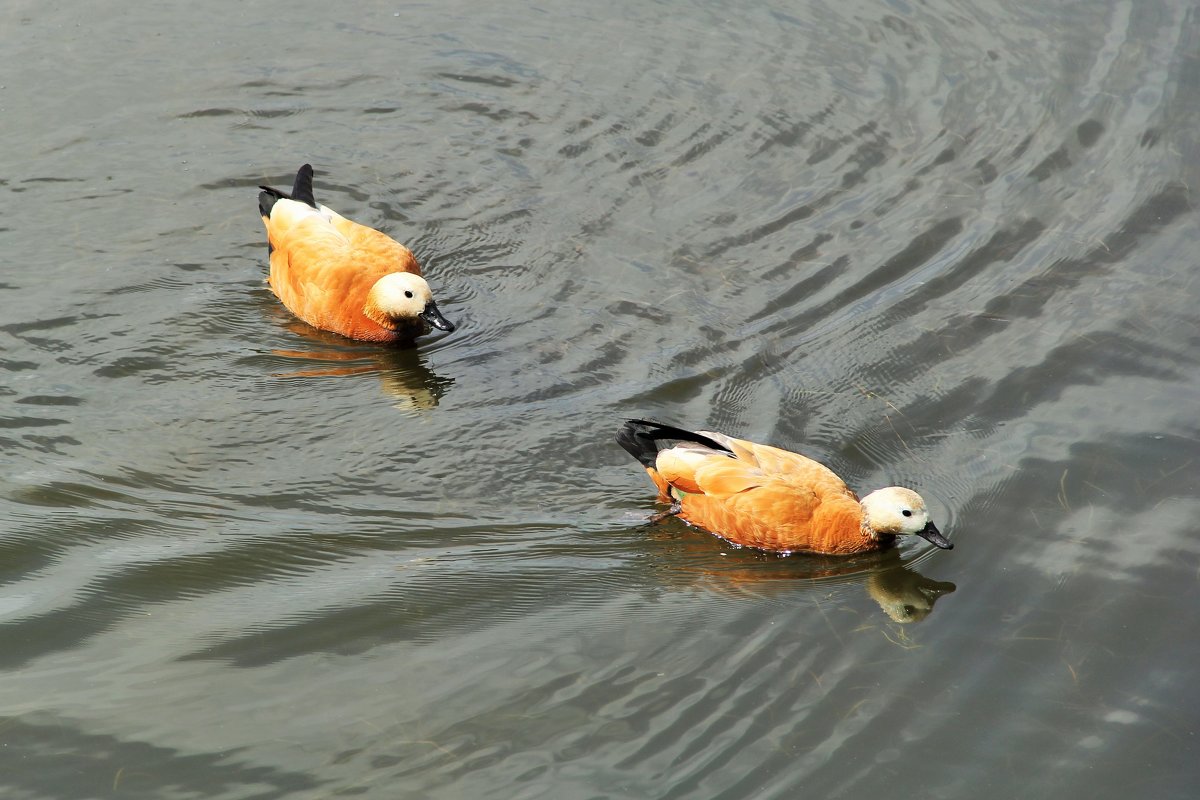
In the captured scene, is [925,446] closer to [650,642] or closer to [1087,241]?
[650,642]

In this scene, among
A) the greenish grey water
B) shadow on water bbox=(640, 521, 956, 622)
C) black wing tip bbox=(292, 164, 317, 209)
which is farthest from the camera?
black wing tip bbox=(292, 164, 317, 209)

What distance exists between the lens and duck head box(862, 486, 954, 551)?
228 inches

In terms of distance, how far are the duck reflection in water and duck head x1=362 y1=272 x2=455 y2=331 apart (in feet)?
0.83

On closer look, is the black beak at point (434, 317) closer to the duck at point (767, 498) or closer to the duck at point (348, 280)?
the duck at point (348, 280)

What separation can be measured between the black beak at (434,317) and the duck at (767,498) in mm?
1797

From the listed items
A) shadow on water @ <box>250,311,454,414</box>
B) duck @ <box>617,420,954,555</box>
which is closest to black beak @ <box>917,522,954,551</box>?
duck @ <box>617,420,954,555</box>

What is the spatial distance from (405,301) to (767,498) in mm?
2915

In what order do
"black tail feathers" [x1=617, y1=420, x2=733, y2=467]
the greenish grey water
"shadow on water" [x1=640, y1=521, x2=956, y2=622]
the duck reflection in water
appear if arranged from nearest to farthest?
the greenish grey water
"shadow on water" [x1=640, y1=521, x2=956, y2=622]
"black tail feathers" [x1=617, y1=420, x2=733, y2=467]
the duck reflection in water

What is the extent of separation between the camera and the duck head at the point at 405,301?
7645 mm

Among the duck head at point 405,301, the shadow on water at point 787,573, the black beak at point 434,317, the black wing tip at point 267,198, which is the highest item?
the black wing tip at point 267,198

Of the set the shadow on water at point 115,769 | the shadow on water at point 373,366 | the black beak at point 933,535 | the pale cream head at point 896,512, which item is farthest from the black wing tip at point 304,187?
the black beak at point 933,535

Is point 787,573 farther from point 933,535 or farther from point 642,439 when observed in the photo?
point 642,439

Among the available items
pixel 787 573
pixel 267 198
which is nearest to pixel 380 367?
pixel 267 198

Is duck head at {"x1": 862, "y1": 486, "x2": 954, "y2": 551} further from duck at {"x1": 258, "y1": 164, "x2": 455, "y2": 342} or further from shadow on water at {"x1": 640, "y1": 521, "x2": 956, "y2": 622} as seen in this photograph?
duck at {"x1": 258, "y1": 164, "x2": 455, "y2": 342}
